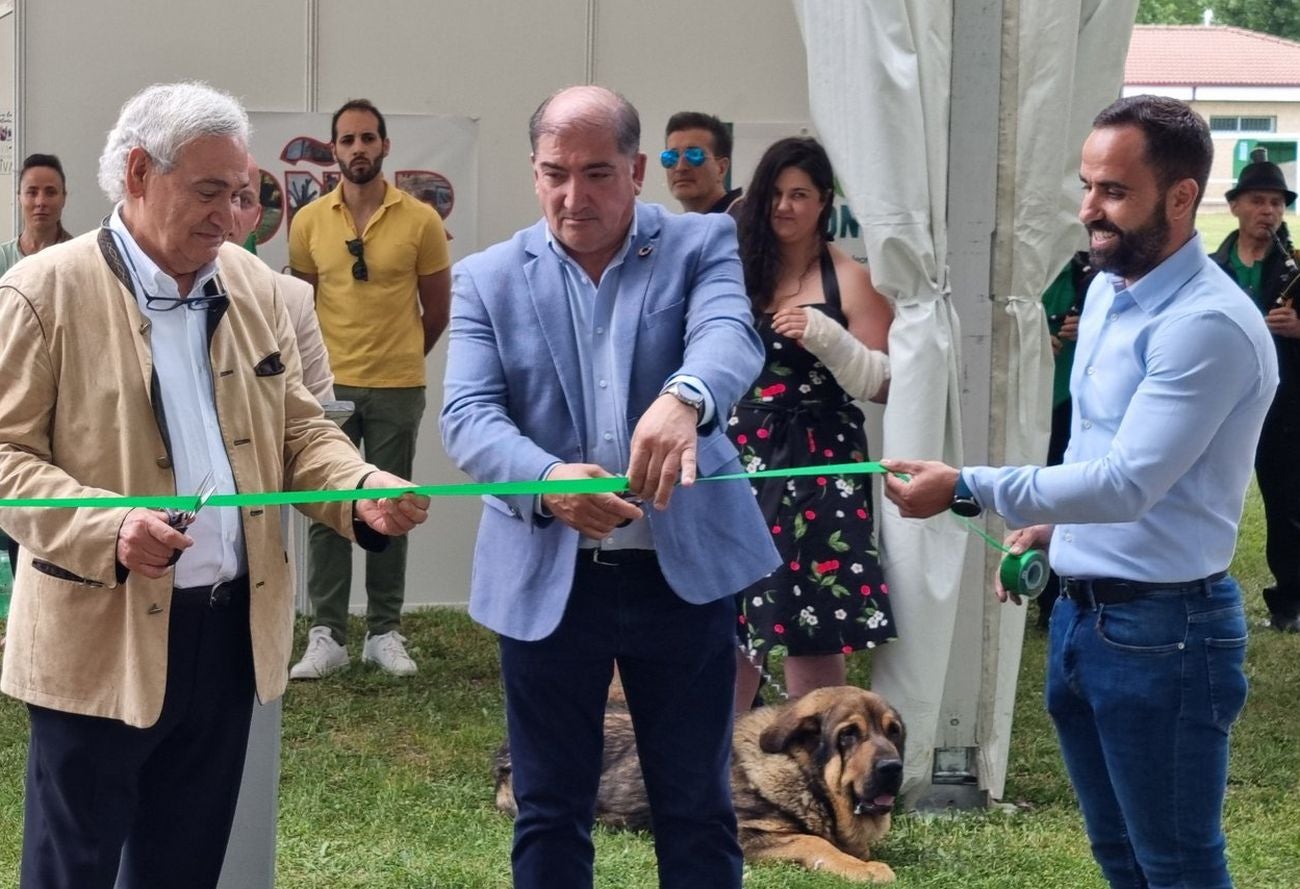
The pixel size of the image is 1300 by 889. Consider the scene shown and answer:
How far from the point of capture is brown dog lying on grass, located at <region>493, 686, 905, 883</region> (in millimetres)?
4930

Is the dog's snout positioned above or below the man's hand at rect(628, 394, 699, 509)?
below

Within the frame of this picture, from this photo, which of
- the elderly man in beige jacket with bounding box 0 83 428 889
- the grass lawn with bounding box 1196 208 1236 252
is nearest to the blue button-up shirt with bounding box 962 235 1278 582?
the elderly man in beige jacket with bounding box 0 83 428 889

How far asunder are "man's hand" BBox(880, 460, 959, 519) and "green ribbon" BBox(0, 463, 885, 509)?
Result: 2.3 inches

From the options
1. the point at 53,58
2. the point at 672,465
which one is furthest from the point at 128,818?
the point at 53,58

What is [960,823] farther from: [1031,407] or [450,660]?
[450,660]

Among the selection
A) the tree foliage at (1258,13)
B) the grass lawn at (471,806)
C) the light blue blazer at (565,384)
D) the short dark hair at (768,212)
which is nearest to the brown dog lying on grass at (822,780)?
the grass lawn at (471,806)

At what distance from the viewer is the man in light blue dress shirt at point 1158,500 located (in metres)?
3.10

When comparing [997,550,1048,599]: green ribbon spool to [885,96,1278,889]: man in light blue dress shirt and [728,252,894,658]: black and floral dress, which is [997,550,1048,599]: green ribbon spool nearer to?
[885,96,1278,889]: man in light blue dress shirt

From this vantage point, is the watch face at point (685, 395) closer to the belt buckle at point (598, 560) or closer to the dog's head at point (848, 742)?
the belt buckle at point (598, 560)

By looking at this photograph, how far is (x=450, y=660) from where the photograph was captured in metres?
7.84

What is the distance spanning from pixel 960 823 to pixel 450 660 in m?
3.07

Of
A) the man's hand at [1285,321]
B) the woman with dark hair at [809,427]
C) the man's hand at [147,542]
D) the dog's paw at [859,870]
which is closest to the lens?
the man's hand at [147,542]

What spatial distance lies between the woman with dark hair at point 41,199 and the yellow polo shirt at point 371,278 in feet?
3.64

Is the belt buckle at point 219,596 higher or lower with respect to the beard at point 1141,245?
lower
